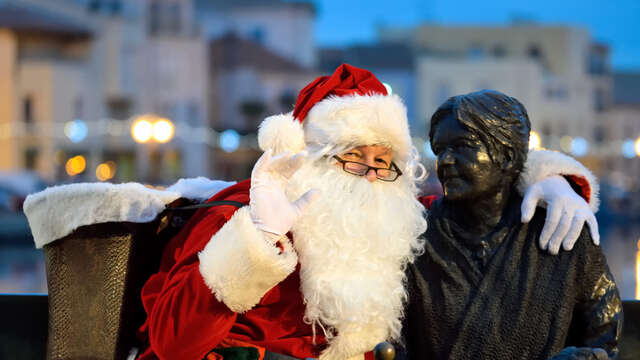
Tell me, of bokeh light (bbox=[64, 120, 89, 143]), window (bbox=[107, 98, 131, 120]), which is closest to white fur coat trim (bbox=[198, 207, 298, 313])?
bokeh light (bbox=[64, 120, 89, 143])

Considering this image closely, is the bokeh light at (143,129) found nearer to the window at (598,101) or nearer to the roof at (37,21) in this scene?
the roof at (37,21)

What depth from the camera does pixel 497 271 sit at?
8.70 feet

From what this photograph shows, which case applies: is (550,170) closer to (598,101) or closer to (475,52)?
(475,52)

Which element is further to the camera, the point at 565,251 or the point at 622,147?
the point at 622,147

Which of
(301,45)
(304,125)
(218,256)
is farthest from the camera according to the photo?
(301,45)

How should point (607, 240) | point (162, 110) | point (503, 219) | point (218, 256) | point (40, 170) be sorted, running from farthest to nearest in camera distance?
point (162, 110) < point (40, 170) < point (607, 240) < point (503, 219) < point (218, 256)

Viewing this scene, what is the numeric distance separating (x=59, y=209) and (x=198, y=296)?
1.97 feet

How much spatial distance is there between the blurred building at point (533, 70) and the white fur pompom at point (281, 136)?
39737 mm

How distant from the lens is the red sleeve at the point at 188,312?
2518 mm

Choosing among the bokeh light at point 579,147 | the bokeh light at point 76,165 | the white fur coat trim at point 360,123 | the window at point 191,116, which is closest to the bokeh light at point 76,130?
the bokeh light at point 76,165

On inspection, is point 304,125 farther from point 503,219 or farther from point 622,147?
point 622,147

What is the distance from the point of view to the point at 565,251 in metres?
2.59

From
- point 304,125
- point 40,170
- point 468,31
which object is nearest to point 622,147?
point 468,31

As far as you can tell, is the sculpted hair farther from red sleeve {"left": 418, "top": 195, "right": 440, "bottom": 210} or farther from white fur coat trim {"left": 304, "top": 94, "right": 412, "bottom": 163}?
red sleeve {"left": 418, "top": 195, "right": 440, "bottom": 210}
